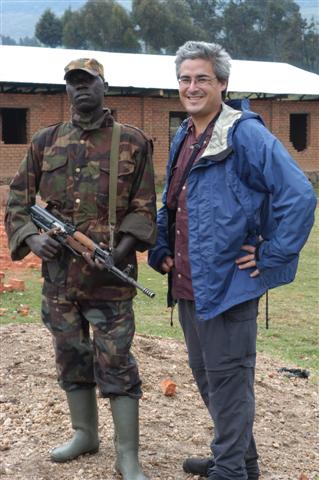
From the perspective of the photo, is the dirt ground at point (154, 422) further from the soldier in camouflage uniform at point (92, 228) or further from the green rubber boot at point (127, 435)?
the soldier in camouflage uniform at point (92, 228)

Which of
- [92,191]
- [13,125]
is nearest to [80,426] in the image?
[92,191]

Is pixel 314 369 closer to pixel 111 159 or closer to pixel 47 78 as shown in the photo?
pixel 111 159

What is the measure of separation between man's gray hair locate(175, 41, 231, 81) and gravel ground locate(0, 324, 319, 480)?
1.99m

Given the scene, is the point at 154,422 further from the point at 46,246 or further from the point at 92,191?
the point at 92,191

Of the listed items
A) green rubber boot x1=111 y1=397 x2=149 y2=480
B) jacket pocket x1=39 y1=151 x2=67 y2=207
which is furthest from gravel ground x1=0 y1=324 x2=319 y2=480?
jacket pocket x1=39 y1=151 x2=67 y2=207

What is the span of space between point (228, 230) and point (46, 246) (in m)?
0.88

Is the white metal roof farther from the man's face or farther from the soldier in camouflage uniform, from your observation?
the man's face

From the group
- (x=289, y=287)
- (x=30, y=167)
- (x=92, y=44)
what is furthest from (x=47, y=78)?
(x=92, y=44)

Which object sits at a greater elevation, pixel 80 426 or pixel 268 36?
pixel 268 36

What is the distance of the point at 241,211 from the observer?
351 centimetres

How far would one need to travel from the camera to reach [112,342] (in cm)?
387

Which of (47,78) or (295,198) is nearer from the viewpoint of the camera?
(295,198)

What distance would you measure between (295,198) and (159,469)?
5.48 feet

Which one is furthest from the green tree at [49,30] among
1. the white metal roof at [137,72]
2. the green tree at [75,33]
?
the white metal roof at [137,72]
